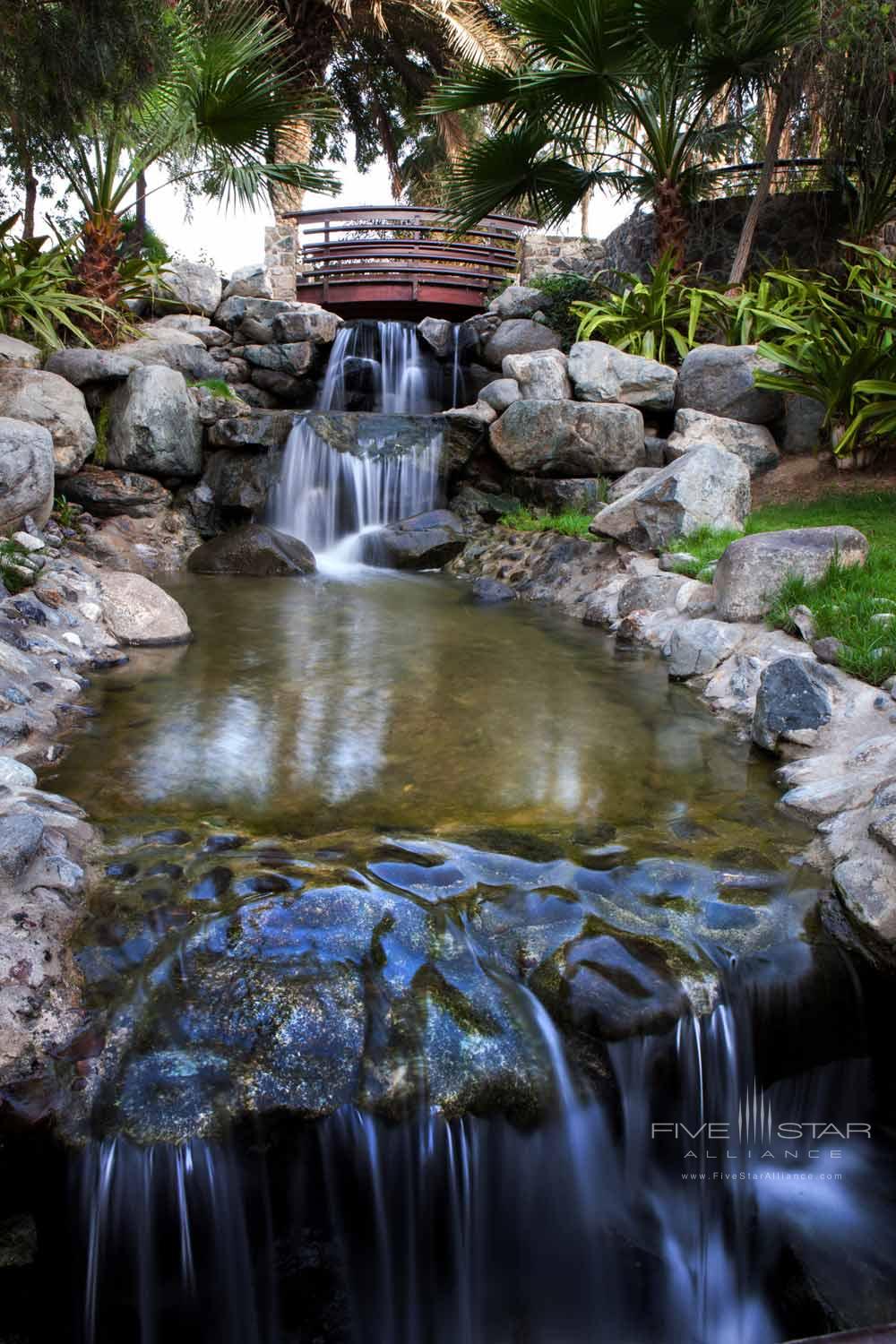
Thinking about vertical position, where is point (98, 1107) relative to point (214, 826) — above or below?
below

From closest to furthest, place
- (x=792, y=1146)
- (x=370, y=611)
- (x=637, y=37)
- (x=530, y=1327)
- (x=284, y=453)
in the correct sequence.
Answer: (x=530, y=1327) → (x=792, y=1146) → (x=370, y=611) → (x=637, y=37) → (x=284, y=453)

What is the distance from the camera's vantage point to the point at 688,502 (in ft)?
21.5

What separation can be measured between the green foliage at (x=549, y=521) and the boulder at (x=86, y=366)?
155 inches

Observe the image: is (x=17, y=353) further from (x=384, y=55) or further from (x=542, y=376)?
(x=384, y=55)

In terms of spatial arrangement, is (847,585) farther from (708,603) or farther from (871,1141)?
(871,1141)

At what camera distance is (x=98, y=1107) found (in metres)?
1.86

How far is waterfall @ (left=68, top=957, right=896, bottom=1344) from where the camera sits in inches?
70.2

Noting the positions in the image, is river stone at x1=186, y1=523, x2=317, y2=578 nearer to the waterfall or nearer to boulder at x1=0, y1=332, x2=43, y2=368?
boulder at x1=0, y1=332, x2=43, y2=368

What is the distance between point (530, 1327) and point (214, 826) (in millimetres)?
1716

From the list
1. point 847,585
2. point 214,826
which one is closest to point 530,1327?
point 214,826

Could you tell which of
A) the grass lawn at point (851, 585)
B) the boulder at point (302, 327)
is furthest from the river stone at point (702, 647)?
the boulder at point (302, 327)

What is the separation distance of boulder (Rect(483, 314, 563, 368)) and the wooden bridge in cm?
364

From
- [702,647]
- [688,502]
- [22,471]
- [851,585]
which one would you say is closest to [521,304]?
[688,502]

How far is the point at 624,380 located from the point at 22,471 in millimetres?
5467
